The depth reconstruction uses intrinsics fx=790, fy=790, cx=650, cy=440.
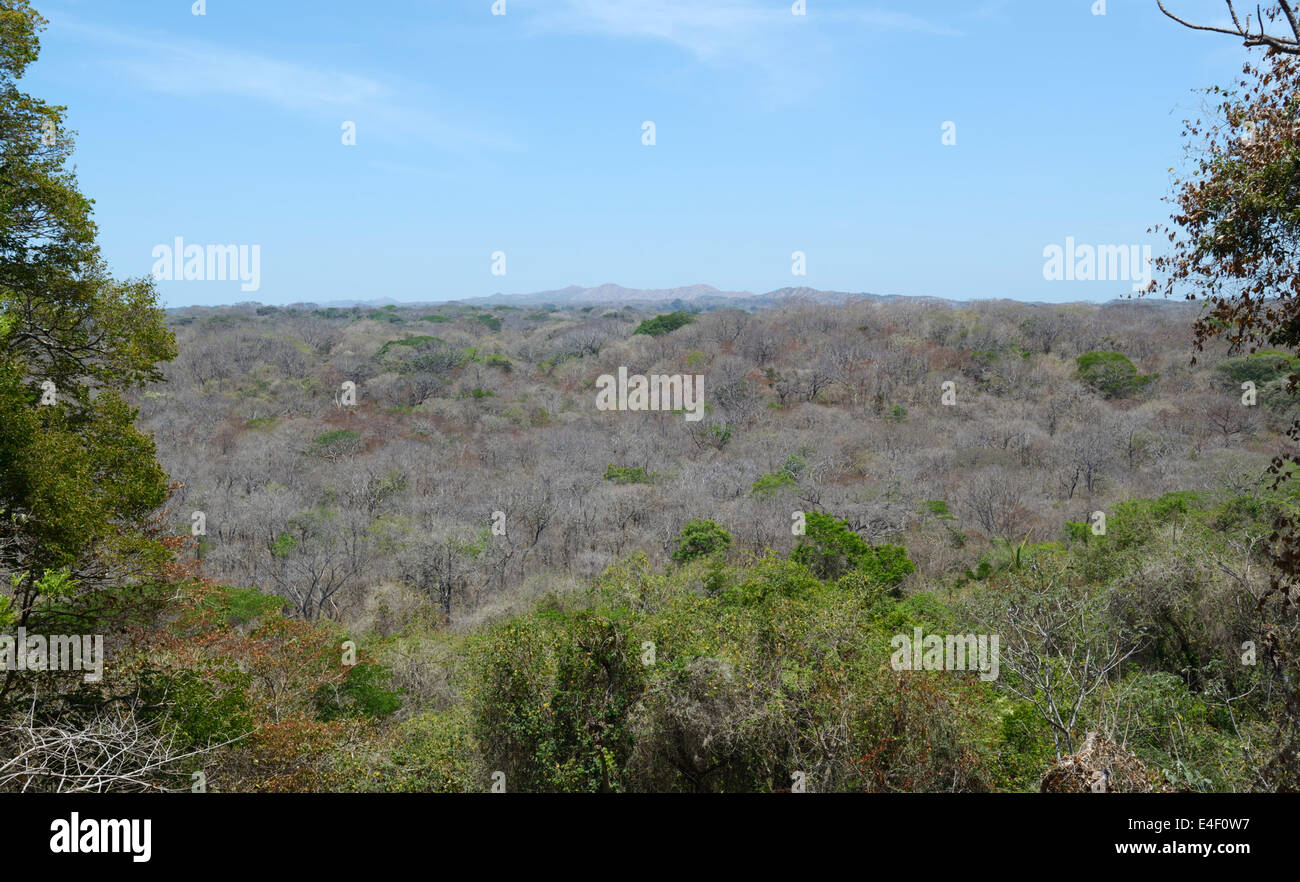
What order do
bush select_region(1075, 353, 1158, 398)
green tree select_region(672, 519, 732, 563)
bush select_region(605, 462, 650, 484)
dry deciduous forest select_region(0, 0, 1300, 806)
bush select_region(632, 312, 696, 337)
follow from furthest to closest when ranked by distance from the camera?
bush select_region(632, 312, 696, 337) → bush select_region(1075, 353, 1158, 398) → bush select_region(605, 462, 650, 484) → green tree select_region(672, 519, 732, 563) → dry deciduous forest select_region(0, 0, 1300, 806)

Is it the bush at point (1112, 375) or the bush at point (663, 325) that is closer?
the bush at point (1112, 375)

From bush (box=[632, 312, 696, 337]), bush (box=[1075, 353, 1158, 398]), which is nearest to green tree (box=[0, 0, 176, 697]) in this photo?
bush (box=[1075, 353, 1158, 398])

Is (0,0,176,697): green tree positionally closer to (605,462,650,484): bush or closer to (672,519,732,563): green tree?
(672,519,732,563): green tree

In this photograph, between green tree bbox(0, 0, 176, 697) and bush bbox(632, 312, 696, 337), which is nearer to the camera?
green tree bbox(0, 0, 176, 697)

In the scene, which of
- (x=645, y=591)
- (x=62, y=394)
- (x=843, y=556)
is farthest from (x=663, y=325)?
(x=62, y=394)

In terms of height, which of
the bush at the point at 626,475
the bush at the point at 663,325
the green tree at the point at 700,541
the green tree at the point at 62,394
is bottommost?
the green tree at the point at 700,541

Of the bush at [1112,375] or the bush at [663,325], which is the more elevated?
the bush at [663,325]

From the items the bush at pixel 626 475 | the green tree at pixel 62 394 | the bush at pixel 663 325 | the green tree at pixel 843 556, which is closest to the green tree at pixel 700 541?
the green tree at pixel 843 556

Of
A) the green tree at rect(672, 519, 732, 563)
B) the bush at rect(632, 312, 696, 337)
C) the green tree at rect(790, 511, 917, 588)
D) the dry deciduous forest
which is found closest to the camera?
the dry deciduous forest

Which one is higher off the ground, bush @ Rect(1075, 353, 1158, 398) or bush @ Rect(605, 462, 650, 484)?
bush @ Rect(1075, 353, 1158, 398)

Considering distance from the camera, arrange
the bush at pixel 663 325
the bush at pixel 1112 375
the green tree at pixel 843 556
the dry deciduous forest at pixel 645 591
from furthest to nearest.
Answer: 1. the bush at pixel 663 325
2. the bush at pixel 1112 375
3. the green tree at pixel 843 556
4. the dry deciduous forest at pixel 645 591

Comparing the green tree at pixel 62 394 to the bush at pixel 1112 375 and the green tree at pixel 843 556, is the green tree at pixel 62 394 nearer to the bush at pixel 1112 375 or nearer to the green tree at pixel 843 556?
the green tree at pixel 843 556

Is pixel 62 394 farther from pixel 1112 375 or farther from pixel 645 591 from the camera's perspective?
pixel 1112 375
